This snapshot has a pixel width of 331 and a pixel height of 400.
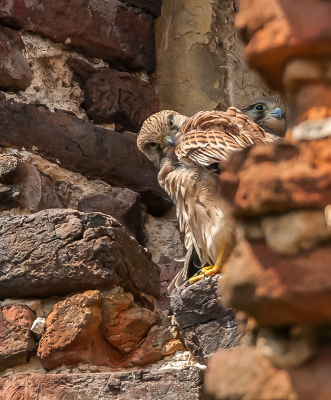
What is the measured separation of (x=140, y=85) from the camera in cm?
228

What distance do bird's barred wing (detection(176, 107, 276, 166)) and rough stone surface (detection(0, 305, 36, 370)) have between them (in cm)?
67

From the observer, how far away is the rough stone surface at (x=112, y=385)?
118cm

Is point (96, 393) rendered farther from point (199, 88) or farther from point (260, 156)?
point (199, 88)

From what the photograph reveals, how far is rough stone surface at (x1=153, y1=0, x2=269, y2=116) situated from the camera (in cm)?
238

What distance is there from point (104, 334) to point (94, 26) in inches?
51.3

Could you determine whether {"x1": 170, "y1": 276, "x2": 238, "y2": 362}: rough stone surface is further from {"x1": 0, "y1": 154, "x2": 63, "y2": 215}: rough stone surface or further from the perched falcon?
{"x1": 0, "y1": 154, "x2": 63, "y2": 215}: rough stone surface

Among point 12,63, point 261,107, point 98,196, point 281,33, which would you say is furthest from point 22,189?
point 281,33

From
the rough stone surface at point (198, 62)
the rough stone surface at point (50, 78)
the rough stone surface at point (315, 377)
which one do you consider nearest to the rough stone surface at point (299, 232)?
the rough stone surface at point (315, 377)

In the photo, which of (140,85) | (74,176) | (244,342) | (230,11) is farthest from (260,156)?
(230,11)

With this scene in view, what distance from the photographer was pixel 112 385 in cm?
122

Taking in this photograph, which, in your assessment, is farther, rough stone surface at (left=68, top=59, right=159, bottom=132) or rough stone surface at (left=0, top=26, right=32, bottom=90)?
rough stone surface at (left=68, top=59, right=159, bottom=132)

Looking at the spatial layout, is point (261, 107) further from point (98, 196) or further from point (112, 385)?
point (112, 385)

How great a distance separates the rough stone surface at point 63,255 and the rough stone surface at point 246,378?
33.9 inches

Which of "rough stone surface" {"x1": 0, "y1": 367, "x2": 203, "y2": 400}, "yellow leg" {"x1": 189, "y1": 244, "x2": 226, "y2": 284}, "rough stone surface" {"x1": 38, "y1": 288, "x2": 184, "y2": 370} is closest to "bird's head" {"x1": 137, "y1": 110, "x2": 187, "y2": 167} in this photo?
"yellow leg" {"x1": 189, "y1": 244, "x2": 226, "y2": 284}
